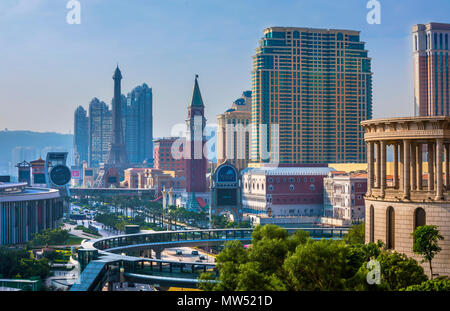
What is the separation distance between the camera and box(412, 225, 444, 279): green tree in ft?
118

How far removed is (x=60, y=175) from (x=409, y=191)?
136464 mm

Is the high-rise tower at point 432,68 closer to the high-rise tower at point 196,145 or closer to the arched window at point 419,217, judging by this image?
the high-rise tower at point 196,145

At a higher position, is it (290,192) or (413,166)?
(413,166)

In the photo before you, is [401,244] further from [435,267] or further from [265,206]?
[265,206]

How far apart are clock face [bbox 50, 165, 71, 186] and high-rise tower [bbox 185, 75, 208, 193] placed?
30.8m

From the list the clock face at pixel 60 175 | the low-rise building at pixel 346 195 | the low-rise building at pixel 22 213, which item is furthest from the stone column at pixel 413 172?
the clock face at pixel 60 175

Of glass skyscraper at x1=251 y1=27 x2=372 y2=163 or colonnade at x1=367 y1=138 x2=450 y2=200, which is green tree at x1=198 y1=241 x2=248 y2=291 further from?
glass skyscraper at x1=251 y1=27 x2=372 y2=163

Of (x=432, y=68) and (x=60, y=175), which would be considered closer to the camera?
(x=60, y=175)

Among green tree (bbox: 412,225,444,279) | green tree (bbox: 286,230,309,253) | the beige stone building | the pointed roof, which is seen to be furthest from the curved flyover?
the pointed roof

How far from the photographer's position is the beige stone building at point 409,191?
3775cm

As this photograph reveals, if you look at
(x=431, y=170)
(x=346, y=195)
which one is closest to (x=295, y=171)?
(x=346, y=195)

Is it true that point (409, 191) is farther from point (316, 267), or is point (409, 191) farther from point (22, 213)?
point (22, 213)

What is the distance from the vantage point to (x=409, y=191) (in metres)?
38.8

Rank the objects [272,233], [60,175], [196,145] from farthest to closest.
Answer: [196,145]
[60,175]
[272,233]
